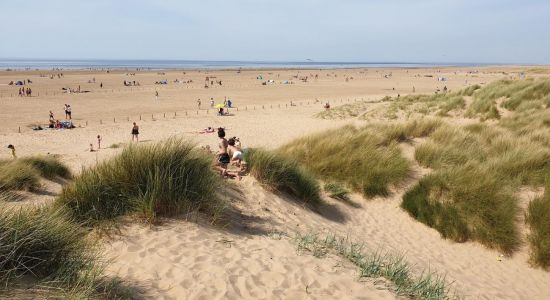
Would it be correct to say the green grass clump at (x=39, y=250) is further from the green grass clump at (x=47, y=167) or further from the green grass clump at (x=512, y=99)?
the green grass clump at (x=512, y=99)

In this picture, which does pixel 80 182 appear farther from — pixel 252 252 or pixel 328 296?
pixel 328 296

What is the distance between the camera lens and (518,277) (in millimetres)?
6770

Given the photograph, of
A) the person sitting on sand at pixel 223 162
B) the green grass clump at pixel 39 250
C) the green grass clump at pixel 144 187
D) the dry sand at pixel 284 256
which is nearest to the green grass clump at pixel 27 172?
the dry sand at pixel 284 256

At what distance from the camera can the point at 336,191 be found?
9.26 meters

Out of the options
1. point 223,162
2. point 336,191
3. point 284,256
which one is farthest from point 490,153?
point 284,256

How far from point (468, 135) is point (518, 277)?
7.49 meters

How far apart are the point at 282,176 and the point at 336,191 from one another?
1.54 meters

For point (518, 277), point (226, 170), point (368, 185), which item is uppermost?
point (226, 170)

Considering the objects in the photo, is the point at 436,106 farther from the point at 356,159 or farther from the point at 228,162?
the point at 228,162

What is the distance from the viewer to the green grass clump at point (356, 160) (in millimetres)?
9938

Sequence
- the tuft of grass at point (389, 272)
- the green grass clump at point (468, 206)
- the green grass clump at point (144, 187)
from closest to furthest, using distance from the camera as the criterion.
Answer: the tuft of grass at point (389, 272), the green grass clump at point (144, 187), the green grass clump at point (468, 206)

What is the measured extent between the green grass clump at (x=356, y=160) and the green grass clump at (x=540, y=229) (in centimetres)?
305

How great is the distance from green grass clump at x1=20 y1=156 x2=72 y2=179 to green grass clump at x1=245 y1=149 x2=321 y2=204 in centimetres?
567

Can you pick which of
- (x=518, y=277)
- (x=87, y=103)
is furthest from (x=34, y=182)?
(x=87, y=103)
